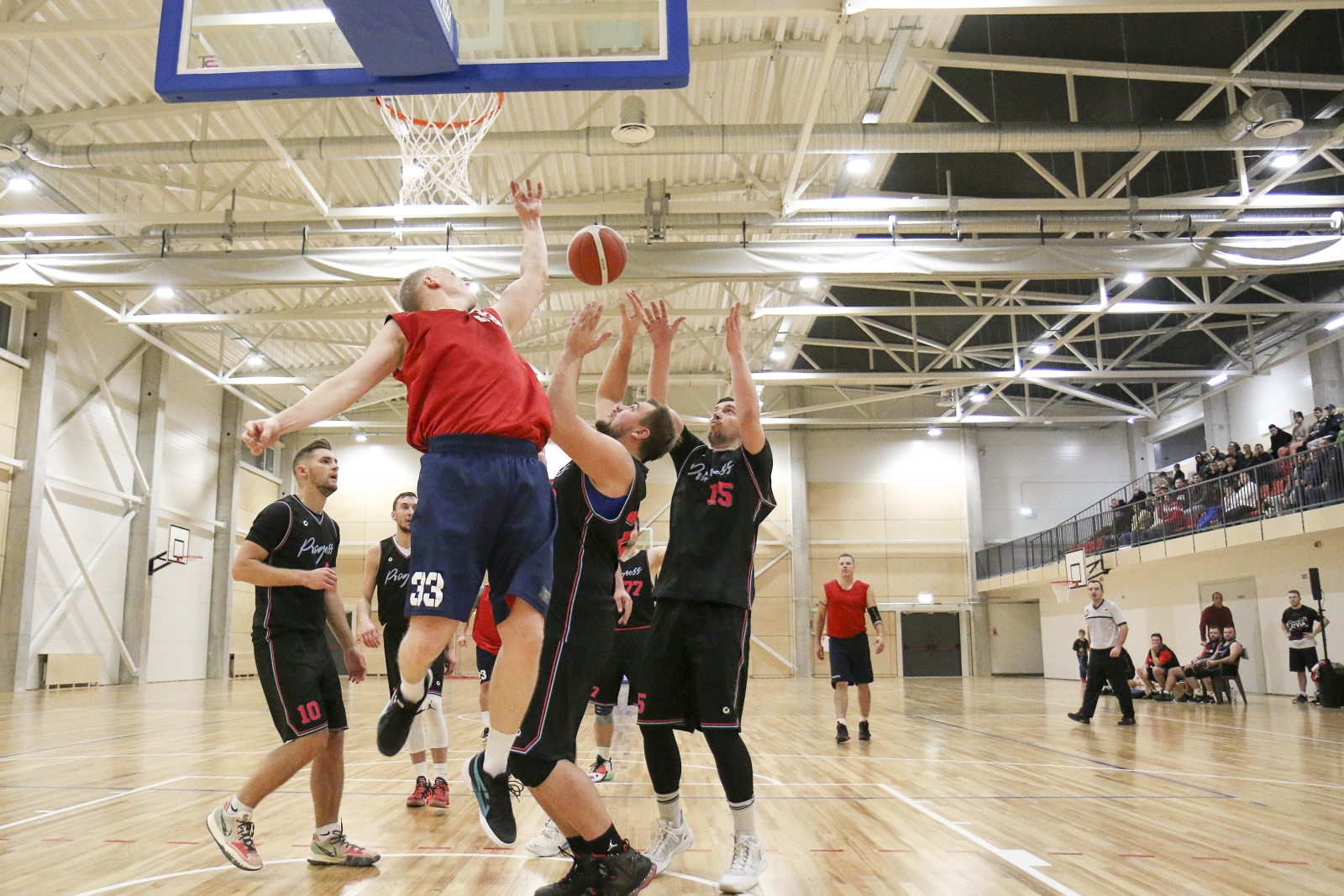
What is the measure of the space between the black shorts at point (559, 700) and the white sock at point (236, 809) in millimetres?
1408

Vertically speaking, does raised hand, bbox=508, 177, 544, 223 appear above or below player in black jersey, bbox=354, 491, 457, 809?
above

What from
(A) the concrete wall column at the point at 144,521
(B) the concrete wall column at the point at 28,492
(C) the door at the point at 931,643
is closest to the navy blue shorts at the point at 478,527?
(B) the concrete wall column at the point at 28,492

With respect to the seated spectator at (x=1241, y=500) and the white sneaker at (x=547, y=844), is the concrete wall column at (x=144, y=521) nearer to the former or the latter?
the white sneaker at (x=547, y=844)

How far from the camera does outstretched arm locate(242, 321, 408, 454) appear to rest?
264 cm

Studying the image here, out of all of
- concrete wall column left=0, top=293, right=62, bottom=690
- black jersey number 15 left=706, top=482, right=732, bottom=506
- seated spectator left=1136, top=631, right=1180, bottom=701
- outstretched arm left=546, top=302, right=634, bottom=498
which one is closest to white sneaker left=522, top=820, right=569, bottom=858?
black jersey number 15 left=706, top=482, right=732, bottom=506

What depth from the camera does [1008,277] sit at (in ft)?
45.7

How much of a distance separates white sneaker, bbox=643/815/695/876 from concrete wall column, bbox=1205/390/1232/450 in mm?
25131

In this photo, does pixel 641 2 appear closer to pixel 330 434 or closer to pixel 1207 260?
pixel 1207 260

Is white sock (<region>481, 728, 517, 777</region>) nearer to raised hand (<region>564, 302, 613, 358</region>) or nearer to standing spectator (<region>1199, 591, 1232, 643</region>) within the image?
raised hand (<region>564, 302, 613, 358</region>)

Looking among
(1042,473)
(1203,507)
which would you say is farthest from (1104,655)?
(1042,473)

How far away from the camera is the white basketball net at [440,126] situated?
9.12 m

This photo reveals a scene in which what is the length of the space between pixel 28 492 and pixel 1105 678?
721 inches

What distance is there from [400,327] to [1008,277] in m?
12.4

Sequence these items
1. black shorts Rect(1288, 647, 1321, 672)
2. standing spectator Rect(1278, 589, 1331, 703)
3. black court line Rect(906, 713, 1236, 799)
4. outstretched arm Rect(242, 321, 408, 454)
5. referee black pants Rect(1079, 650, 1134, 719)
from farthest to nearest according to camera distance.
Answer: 1. black shorts Rect(1288, 647, 1321, 672)
2. standing spectator Rect(1278, 589, 1331, 703)
3. referee black pants Rect(1079, 650, 1134, 719)
4. black court line Rect(906, 713, 1236, 799)
5. outstretched arm Rect(242, 321, 408, 454)
